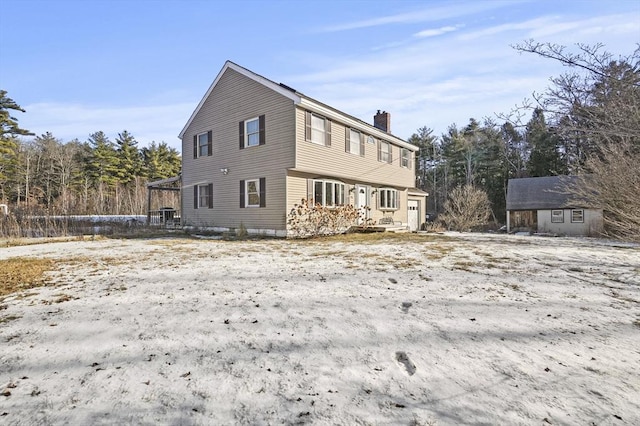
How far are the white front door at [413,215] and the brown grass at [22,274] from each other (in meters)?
18.8

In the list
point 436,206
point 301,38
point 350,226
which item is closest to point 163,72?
point 301,38

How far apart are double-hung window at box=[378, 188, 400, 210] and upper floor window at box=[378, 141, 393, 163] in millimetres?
1746

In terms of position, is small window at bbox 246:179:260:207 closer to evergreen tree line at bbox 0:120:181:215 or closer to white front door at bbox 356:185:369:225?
white front door at bbox 356:185:369:225

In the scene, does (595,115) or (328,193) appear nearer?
(595,115)

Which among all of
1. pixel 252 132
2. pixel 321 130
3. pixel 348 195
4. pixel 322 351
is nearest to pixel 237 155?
pixel 252 132

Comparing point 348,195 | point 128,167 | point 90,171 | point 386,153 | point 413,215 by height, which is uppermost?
point 128,167

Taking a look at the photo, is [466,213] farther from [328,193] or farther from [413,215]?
[328,193]

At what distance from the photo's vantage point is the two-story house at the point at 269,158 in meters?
12.9

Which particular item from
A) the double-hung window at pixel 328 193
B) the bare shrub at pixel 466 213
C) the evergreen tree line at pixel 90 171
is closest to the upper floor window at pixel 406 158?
the bare shrub at pixel 466 213

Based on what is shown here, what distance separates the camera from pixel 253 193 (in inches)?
553

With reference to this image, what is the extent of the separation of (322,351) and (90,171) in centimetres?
4573

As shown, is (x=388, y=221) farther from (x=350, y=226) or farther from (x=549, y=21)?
(x=549, y=21)

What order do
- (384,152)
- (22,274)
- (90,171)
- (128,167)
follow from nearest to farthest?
(22,274)
(384,152)
(90,171)
(128,167)

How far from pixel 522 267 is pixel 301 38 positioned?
1010 cm
